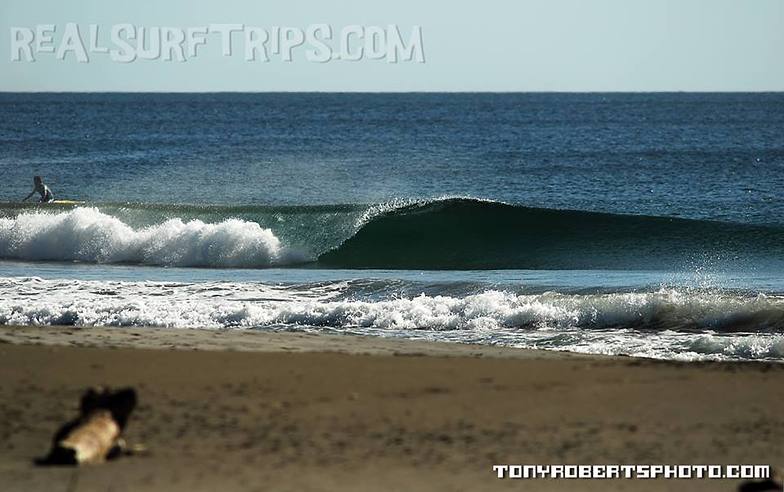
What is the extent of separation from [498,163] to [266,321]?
1322 inches

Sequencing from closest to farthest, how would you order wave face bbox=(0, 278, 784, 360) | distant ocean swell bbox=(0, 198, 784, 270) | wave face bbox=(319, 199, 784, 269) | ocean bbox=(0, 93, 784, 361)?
1. wave face bbox=(0, 278, 784, 360)
2. ocean bbox=(0, 93, 784, 361)
3. wave face bbox=(319, 199, 784, 269)
4. distant ocean swell bbox=(0, 198, 784, 270)

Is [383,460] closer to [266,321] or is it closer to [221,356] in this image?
[221,356]

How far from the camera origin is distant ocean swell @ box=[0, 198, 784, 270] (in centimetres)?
2236

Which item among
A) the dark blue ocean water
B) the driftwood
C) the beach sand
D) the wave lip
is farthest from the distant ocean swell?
the driftwood

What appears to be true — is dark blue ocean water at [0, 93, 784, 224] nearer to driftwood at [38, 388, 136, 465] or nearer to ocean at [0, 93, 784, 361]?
ocean at [0, 93, 784, 361]

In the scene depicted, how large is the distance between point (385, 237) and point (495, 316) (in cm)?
1093

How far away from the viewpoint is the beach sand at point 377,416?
258 inches

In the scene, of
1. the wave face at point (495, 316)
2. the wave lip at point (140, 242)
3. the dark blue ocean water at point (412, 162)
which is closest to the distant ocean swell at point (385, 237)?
the wave lip at point (140, 242)

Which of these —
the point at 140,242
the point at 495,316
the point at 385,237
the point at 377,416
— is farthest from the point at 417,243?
the point at 377,416

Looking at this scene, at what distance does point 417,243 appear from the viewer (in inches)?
958

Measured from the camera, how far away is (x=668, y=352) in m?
11.6

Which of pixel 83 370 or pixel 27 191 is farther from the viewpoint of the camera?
pixel 27 191

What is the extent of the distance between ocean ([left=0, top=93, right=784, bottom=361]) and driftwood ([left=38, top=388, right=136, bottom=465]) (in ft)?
19.2

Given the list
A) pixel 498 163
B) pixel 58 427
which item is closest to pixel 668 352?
pixel 58 427
